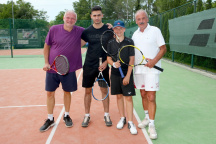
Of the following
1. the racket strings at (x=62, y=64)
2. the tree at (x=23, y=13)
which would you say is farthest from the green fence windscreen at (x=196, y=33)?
the tree at (x=23, y=13)

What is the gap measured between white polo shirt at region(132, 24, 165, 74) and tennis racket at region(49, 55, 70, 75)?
46.5 inches

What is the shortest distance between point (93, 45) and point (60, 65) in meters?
0.64

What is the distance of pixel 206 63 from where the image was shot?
29.5 ft

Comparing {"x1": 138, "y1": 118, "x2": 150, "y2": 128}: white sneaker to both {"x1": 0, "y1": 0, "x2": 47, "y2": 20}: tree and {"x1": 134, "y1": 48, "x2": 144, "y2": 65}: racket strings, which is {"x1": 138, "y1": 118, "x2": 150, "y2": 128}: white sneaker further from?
{"x1": 0, "y1": 0, "x2": 47, "y2": 20}: tree

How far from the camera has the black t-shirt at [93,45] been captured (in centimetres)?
355

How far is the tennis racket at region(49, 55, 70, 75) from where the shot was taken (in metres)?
3.51

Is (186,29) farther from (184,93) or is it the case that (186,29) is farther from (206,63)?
(184,93)

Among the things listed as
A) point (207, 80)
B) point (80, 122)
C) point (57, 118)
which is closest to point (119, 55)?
point (80, 122)

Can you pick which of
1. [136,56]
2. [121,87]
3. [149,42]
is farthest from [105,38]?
[121,87]

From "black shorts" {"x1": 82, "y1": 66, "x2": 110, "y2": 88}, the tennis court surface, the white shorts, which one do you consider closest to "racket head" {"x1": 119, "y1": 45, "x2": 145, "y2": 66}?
the white shorts

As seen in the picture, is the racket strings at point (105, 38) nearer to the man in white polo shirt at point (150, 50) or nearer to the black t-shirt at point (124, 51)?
the black t-shirt at point (124, 51)

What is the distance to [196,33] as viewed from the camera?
8.47 meters

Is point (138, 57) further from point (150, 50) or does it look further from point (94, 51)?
point (94, 51)

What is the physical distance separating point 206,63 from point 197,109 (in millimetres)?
5163
